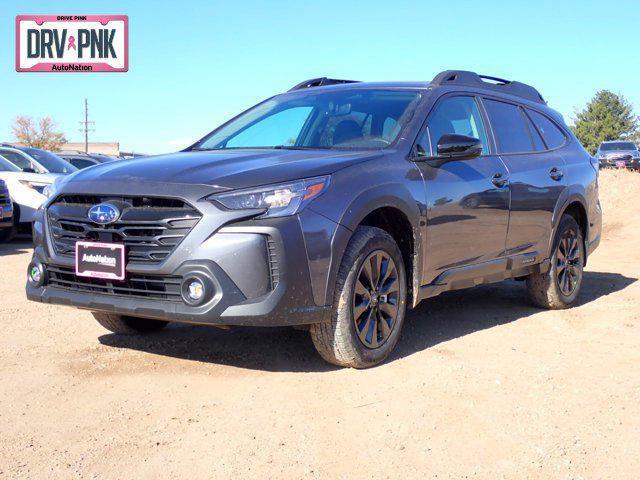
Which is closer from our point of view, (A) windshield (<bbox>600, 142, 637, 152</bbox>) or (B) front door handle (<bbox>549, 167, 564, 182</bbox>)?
(B) front door handle (<bbox>549, 167, 564, 182</bbox>)

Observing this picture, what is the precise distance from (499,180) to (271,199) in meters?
2.28

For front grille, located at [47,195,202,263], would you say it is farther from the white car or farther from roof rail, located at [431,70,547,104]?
the white car

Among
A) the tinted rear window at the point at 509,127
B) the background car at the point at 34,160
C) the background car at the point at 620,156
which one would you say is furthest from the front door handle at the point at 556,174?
the background car at the point at 620,156

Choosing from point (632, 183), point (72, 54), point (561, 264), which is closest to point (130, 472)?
point (561, 264)

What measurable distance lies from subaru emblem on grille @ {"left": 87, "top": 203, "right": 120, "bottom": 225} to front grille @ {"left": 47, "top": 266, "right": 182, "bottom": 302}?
0.32 metres

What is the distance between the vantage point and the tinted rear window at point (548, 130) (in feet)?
22.2

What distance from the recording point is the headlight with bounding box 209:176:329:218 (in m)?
3.98

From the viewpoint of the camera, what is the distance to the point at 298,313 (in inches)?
160

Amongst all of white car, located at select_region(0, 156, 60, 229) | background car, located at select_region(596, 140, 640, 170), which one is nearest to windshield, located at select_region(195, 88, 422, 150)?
white car, located at select_region(0, 156, 60, 229)

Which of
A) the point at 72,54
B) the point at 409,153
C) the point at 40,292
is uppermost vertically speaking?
the point at 72,54

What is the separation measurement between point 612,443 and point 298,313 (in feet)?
5.29

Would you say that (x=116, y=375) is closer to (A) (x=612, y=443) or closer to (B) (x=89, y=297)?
(B) (x=89, y=297)

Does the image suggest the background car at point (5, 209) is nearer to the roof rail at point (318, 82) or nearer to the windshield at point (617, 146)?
the roof rail at point (318, 82)

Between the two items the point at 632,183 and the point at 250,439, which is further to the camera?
the point at 632,183
